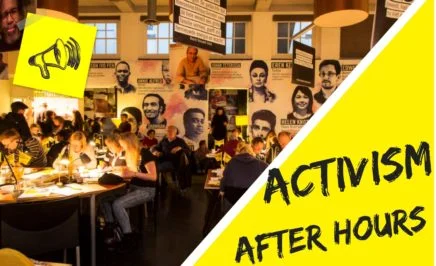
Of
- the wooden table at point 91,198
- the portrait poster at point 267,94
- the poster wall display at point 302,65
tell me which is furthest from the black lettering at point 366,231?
the portrait poster at point 267,94

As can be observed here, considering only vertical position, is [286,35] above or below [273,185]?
above

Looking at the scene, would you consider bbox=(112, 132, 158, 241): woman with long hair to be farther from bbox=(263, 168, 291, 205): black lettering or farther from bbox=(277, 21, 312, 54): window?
bbox=(277, 21, 312, 54): window

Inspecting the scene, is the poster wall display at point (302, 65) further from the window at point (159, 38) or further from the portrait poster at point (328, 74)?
the window at point (159, 38)

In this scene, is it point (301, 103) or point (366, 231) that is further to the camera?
point (301, 103)

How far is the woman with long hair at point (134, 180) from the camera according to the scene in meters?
4.48

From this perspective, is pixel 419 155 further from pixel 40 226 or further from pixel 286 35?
pixel 286 35

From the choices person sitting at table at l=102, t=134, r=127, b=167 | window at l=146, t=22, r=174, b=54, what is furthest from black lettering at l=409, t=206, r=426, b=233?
window at l=146, t=22, r=174, b=54

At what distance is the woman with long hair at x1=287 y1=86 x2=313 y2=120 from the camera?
10.4 m

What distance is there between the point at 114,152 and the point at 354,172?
4.93 meters

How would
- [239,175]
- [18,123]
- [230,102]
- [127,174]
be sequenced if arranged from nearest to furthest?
[239,175]
[127,174]
[18,123]
[230,102]

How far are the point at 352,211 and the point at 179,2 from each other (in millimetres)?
2661

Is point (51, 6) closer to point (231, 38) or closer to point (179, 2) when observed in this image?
point (179, 2)

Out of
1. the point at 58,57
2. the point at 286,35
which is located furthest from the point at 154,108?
the point at 58,57

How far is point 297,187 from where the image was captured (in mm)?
674
